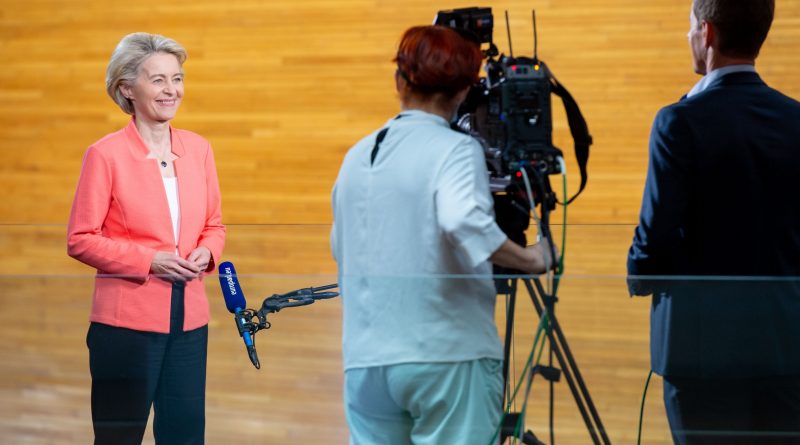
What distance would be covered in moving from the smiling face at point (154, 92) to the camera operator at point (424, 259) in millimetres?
665

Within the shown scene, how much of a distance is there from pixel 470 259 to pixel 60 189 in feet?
13.0

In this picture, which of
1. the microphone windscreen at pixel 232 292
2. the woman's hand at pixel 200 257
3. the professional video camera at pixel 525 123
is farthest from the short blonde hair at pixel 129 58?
the professional video camera at pixel 525 123

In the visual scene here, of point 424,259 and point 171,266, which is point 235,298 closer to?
point 171,266

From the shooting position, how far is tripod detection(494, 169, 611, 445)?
166 centimetres

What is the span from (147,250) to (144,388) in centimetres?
25

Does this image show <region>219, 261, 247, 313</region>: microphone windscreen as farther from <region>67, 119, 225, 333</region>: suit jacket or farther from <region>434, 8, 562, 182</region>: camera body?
<region>434, 8, 562, 182</region>: camera body

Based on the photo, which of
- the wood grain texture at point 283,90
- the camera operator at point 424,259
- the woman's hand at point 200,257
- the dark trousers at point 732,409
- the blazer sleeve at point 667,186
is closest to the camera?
the camera operator at point 424,259

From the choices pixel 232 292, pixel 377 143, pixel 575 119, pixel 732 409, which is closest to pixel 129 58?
pixel 232 292

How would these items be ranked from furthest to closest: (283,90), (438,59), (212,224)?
(283,90), (212,224), (438,59)

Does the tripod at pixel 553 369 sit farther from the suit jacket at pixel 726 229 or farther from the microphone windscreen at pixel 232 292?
the microphone windscreen at pixel 232 292

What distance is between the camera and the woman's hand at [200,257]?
205 centimetres

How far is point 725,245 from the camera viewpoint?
1.67 meters

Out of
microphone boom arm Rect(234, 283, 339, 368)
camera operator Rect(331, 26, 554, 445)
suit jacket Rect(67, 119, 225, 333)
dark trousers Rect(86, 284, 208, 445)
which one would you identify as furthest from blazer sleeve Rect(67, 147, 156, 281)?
camera operator Rect(331, 26, 554, 445)

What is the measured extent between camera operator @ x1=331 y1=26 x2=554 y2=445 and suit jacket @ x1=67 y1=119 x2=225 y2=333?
43 centimetres
